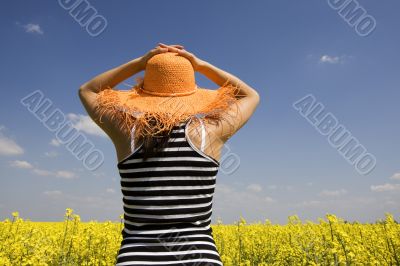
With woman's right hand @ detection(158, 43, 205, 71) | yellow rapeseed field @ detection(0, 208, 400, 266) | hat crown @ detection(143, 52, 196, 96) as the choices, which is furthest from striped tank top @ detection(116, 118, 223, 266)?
yellow rapeseed field @ detection(0, 208, 400, 266)

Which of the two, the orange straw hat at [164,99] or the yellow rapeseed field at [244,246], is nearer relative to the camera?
the orange straw hat at [164,99]

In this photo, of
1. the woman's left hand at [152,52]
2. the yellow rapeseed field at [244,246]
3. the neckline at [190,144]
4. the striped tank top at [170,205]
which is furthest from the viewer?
the yellow rapeseed field at [244,246]

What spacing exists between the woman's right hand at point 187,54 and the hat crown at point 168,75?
0.04 metres

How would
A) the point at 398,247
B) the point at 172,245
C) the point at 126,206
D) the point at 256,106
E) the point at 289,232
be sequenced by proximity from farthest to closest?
the point at 289,232 < the point at 398,247 < the point at 256,106 < the point at 126,206 < the point at 172,245

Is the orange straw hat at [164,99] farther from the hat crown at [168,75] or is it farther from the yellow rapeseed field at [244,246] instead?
the yellow rapeseed field at [244,246]

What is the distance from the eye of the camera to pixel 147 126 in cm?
144

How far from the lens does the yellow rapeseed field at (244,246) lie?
3.92 m

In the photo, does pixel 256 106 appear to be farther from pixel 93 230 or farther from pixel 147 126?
pixel 93 230

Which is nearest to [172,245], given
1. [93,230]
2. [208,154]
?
[208,154]

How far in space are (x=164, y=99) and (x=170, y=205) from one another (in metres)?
0.52

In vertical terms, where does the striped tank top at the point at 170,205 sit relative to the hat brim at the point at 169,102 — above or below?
below

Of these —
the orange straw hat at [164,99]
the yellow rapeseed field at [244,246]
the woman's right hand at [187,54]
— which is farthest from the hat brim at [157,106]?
the yellow rapeseed field at [244,246]

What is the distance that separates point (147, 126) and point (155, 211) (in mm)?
351

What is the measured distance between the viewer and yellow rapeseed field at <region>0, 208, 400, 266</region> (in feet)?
12.9
